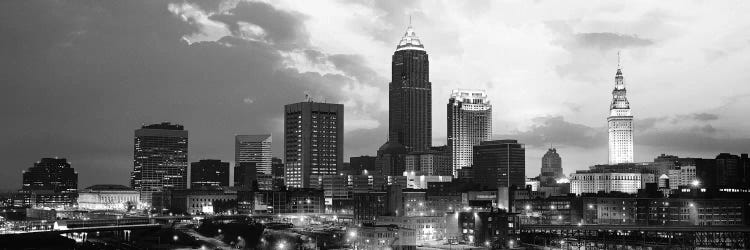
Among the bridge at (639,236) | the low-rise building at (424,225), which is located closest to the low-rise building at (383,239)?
the low-rise building at (424,225)

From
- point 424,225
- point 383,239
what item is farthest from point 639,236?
point 383,239

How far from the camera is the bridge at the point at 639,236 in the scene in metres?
113

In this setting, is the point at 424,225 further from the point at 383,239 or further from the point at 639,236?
the point at 639,236

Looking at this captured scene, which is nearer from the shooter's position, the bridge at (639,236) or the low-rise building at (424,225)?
the bridge at (639,236)

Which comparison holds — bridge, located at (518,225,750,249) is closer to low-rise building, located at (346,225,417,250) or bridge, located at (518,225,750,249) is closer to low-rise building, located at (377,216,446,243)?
low-rise building, located at (377,216,446,243)

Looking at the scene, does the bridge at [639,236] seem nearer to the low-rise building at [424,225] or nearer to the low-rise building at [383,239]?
the low-rise building at [424,225]

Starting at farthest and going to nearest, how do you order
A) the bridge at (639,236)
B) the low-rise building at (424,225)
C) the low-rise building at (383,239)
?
the low-rise building at (424,225)
the bridge at (639,236)
the low-rise building at (383,239)

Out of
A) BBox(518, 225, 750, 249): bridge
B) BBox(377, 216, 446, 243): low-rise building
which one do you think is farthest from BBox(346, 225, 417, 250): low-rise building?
BBox(518, 225, 750, 249): bridge

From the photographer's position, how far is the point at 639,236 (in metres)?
120

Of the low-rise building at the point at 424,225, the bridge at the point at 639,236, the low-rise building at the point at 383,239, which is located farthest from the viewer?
the low-rise building at the point at 424,225

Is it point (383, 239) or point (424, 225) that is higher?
point (424, 225)

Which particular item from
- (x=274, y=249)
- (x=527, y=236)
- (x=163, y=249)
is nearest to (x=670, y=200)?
(x=527, y=236)

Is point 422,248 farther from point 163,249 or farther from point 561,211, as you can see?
point 561,211

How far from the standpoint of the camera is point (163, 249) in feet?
410
